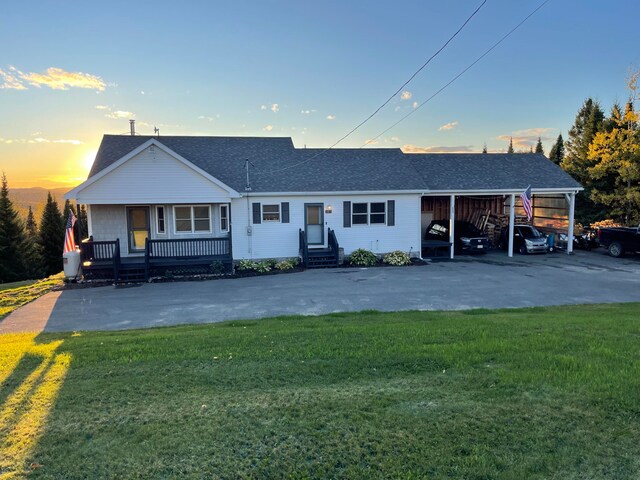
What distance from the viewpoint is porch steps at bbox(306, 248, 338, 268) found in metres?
18.0

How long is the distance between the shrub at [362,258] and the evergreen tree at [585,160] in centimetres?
1834

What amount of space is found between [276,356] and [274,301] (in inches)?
236

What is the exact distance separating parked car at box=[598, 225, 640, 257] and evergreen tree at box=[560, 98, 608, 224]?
24.3 feet

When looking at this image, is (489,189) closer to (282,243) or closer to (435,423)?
(282,243)

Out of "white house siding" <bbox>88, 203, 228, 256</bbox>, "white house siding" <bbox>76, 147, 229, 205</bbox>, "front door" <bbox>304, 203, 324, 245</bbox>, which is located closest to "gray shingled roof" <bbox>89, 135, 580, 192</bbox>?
"front door" <bbox>304, 203, 324, 245</bbox>

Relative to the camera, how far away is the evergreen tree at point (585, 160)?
28422 mm

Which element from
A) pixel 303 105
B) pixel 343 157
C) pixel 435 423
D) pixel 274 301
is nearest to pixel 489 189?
pixel 343 157

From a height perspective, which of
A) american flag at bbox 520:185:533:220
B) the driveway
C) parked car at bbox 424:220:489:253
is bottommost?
the driveway

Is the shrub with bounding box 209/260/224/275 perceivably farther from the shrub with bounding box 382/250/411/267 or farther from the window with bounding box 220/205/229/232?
the shrub with bounding box 382/250/411/267

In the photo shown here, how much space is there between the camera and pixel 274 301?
1202 centimetres

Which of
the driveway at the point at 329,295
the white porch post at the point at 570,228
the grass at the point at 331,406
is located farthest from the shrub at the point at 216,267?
the white porch post at the point at 570,228

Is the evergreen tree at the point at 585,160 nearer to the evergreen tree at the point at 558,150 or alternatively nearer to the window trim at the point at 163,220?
the evergreen tree at the point at 558,150

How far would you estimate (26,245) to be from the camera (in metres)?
38.2

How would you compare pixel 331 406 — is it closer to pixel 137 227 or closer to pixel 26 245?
pixel 137 227
